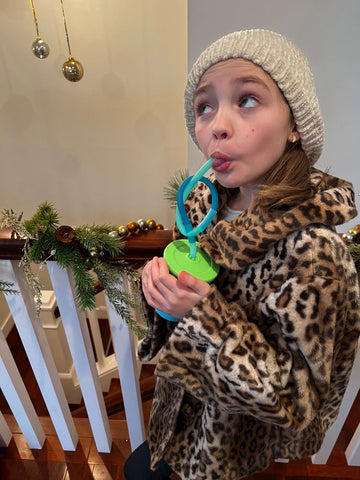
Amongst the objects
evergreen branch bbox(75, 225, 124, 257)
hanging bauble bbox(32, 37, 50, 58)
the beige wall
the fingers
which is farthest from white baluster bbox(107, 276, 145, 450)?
the beige wall

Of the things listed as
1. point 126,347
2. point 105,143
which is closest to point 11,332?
point 105,143

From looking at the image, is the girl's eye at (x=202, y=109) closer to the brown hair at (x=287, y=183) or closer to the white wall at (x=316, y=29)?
the brown hair at (x=287, y=183)

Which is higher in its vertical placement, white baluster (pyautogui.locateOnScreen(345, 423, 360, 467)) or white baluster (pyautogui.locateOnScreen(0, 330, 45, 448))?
white baluster (pyautogui.locateOnScreen(0, 330, 45, 448))

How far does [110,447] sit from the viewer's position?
1.25m

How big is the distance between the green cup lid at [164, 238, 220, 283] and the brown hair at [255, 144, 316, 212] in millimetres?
143

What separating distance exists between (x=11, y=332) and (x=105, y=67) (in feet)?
6.21

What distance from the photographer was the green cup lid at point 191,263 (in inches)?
24.7

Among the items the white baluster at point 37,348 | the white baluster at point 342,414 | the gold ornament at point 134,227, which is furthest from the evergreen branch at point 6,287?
the white baluster at point 342,414

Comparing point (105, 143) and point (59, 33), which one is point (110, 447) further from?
point (59, 33)

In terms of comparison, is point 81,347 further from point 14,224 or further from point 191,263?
point 191,263

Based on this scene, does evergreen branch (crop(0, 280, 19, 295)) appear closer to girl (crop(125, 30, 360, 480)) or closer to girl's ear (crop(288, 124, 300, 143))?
girl (crop(125, 30, 360, 480))

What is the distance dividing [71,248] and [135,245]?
14cm

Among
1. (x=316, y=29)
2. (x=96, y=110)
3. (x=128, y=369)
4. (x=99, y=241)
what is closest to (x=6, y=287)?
(x=99, y=241)

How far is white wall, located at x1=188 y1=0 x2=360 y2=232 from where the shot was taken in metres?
1.26
